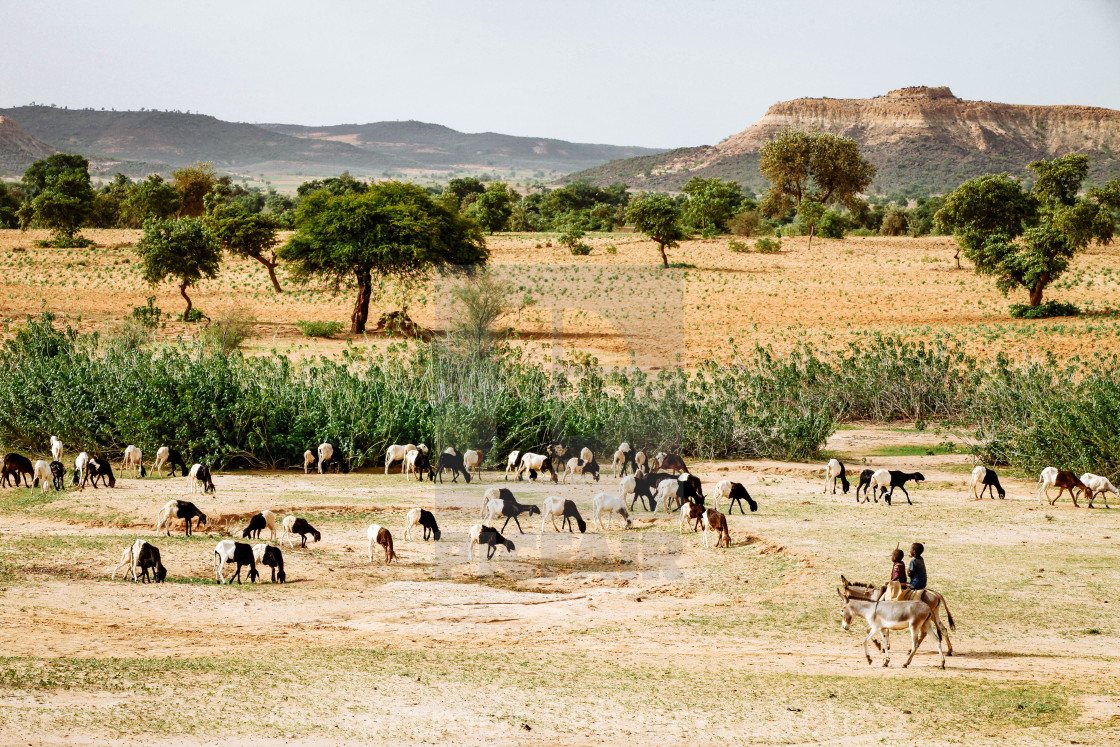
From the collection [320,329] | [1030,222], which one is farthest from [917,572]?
[1030,222]

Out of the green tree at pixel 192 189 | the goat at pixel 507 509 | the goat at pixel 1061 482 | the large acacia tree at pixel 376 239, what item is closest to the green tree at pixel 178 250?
the large acacia tree at pixel 376 239

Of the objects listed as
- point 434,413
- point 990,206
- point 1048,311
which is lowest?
point 434,413

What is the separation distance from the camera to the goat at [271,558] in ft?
29.9

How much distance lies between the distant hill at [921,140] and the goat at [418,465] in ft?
Answer: 448

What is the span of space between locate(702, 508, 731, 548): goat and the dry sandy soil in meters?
0.17

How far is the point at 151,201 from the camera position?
2564 inches

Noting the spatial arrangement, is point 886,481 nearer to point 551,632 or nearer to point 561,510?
point 561,510

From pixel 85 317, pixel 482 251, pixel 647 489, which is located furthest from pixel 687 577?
pixel 85 317

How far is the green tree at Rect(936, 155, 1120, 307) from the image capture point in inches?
1411

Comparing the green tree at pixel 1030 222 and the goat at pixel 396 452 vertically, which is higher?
the green tree at pixel 1030 222

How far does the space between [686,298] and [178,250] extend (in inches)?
752

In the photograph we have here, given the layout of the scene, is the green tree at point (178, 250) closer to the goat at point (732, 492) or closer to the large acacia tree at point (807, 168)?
the goat at point (732, 492)

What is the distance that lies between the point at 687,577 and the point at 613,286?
3383cm

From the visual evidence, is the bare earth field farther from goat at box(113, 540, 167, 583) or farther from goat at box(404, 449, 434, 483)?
goat at box(113, 540, 167, 583)
